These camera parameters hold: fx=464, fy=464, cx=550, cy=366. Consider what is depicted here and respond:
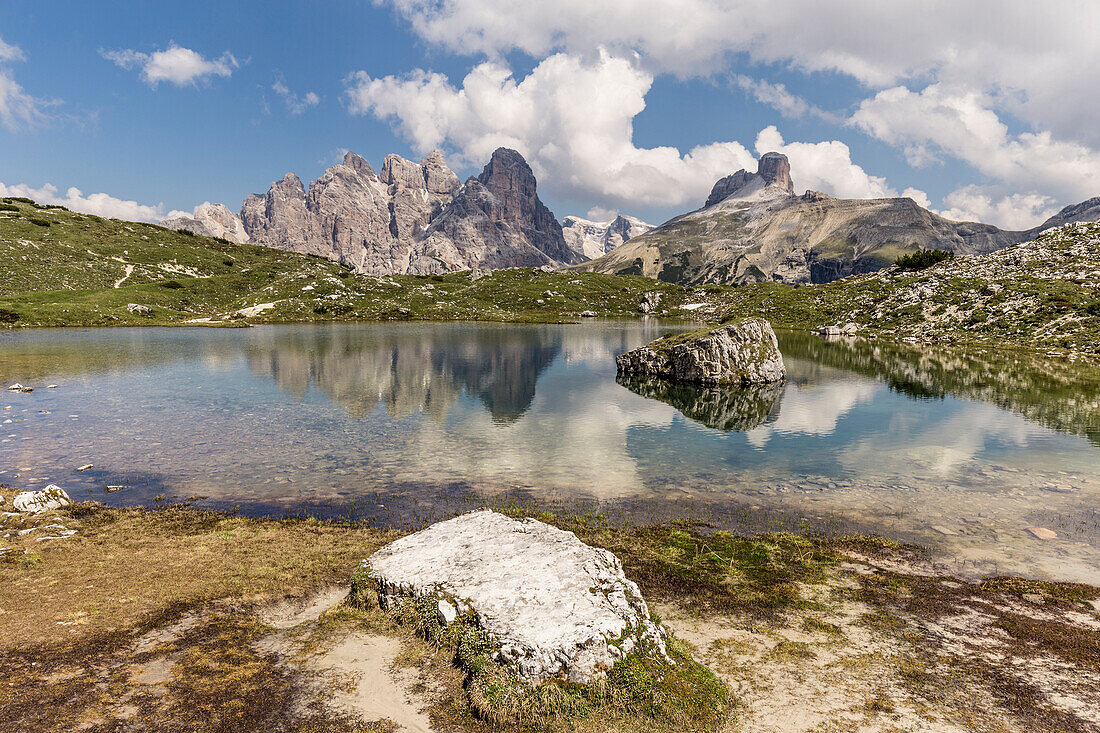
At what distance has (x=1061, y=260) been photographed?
121438 mm

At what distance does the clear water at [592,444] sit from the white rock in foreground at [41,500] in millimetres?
1736

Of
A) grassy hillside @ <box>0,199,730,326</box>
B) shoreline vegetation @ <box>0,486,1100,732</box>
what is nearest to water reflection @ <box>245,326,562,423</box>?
shoreline vegetation @ <box>0,486,1100,732</box>

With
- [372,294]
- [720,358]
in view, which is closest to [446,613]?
[720,358]

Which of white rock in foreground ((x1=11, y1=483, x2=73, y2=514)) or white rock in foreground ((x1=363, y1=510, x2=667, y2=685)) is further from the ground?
white rock in foreground ((x1=363, y1=510, x2=667, y2=685))

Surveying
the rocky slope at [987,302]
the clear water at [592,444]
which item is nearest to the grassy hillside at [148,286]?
the clear water at [592,444]

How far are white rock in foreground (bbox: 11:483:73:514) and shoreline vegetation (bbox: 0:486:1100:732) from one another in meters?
1.11

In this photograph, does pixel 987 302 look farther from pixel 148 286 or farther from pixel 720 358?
pixel 148 286

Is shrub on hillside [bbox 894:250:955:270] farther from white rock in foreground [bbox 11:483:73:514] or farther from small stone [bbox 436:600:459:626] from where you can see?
white rock in foreground [bbox 11:483:73:514]

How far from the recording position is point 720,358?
63719 millimetres

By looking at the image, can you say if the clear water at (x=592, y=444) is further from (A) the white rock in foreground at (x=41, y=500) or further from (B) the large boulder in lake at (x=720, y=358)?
(B) the large boulder in lake at (x=720, y=358)

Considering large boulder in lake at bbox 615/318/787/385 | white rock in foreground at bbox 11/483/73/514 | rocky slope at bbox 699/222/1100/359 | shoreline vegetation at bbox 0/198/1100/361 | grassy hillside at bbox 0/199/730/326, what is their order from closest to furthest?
1. white rock in foreground at bbox 11/483/73/514
2. large boulder in lake at bbox 615/318/787/385
3. rocky slope at bbox 699/222/1100/359
4. shoreline vegetation at bbox 0/198/1100/361
5. grassy hillside at bbox 0/199/730/326

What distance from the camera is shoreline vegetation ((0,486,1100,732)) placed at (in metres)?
10.7

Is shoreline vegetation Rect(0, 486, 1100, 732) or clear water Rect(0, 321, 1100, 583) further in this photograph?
clear water Rect(0, 321, 1100, 583)

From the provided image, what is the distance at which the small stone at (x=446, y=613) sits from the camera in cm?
1329
